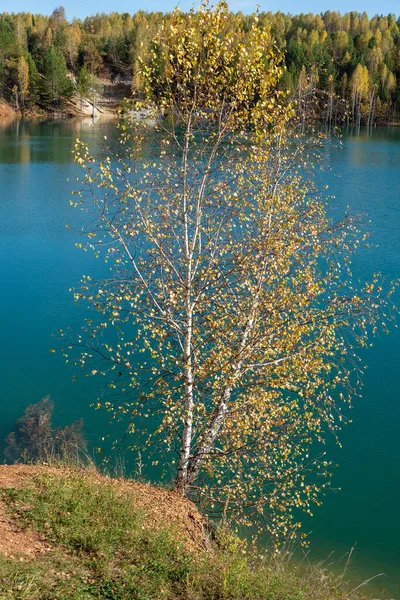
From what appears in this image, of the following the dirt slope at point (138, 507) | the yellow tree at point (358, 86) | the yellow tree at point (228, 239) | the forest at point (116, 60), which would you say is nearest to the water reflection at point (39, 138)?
the forest at point (116, 60)

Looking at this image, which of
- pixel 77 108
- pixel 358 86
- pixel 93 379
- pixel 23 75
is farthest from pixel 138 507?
pixel 77 108

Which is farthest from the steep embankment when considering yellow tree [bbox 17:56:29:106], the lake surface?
the lake surface

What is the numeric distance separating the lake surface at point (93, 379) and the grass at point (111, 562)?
3.28 meters

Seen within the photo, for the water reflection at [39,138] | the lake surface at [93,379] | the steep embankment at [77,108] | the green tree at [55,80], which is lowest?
the lake surface at [93,379]

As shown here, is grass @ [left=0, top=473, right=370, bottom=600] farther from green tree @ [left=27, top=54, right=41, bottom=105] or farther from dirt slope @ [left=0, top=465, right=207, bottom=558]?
green tree @ [left=27, top=54, right=41, bottom=105]

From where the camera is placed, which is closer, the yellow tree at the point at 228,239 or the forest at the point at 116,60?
the yellow tree at the point at 228,239

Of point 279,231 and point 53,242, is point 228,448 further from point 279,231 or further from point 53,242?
point 53,242

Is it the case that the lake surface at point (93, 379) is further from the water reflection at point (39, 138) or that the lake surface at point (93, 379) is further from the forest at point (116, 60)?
the forest at point (116, 60)

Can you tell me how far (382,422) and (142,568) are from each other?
28.1 ft

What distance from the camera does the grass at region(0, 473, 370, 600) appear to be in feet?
17.5

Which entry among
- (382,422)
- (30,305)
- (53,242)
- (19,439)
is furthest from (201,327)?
(53,242)

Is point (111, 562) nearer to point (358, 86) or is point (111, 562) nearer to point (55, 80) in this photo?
point (55, 80)

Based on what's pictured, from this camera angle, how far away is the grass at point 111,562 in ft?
17.5

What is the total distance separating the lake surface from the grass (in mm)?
3276
